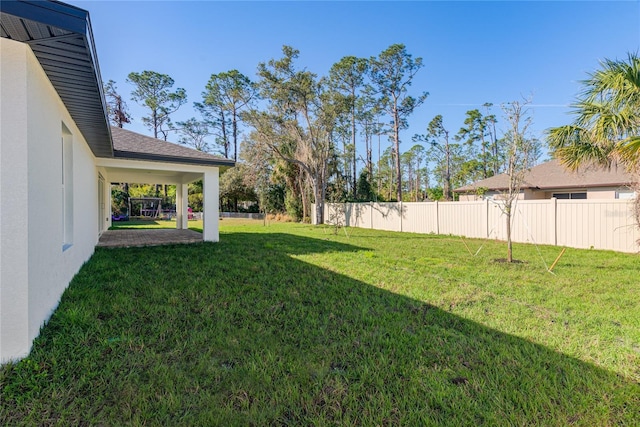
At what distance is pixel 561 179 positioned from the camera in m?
16.0

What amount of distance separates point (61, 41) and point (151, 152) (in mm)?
6828

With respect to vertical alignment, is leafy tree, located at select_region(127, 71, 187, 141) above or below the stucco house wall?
above

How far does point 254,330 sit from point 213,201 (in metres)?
7.33

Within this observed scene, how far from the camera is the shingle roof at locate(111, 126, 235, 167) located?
8.16 metres

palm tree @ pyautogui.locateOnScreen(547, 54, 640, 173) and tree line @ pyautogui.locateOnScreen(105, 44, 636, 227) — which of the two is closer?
palm tree @ pyautogui.locateOnScreen(547, 54, 640, 173)

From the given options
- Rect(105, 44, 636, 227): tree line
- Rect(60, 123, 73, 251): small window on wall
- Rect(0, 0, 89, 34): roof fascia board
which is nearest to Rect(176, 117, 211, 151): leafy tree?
Rect(105, 44, 636, 227): tree line

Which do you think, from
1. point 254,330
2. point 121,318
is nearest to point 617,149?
→ point 254,330

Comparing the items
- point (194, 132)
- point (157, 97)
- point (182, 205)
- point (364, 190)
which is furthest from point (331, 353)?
point (194, 132)

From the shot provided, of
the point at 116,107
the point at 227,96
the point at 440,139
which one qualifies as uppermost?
the point at 227,96

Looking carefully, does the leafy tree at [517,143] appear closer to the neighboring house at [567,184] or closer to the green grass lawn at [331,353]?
the green grass lawn at [331,353]

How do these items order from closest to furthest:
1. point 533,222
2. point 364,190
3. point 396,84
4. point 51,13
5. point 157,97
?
point 51,13 → point 533,222 → point 396,84 → point 364,190 → point 157,97

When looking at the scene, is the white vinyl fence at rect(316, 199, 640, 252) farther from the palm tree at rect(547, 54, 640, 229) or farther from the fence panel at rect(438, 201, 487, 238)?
the palm tree at rect(547, 54, 640, 229)

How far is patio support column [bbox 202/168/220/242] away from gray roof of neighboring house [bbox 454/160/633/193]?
12.5 meters

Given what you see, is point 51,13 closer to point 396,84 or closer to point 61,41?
point 61,41
